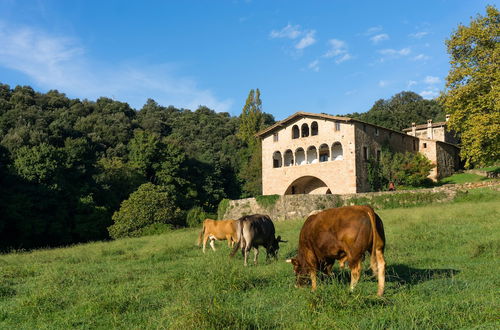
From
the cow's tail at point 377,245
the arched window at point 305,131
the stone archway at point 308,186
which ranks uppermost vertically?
the arched window at point 305,131

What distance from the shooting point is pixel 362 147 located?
139ft

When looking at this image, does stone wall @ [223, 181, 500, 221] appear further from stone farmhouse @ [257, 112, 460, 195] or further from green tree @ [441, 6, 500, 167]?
stone farmhouse @ [257, 112, 460, 195]

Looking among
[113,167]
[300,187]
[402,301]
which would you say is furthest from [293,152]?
[402,301]

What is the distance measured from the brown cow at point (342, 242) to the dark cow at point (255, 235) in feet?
11.1

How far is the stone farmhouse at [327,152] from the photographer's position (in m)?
41.8

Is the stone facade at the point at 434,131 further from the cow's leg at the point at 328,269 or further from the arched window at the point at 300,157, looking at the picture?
the cow's leg at the point at 328,269

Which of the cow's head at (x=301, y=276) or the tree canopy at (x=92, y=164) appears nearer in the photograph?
the cow's head at (x=301, y=276)

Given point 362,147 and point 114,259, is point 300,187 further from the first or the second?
point 114,259

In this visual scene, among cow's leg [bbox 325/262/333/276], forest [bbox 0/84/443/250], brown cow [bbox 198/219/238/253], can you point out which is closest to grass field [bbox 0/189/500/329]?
cow's leg [bbox 325/262/333/276]

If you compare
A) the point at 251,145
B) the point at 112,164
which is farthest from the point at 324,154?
the point at 112,164

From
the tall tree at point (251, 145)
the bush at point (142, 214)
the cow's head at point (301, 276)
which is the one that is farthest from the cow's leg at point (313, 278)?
the tall tree at point (251, 145)

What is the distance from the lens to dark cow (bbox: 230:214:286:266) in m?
11.1

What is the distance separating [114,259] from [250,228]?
243 inches

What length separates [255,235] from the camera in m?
11.2
